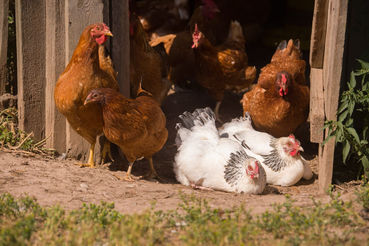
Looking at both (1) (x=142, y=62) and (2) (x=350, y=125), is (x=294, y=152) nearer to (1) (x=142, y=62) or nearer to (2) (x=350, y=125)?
(2) (x=350, y=125)

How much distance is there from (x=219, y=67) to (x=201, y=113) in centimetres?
147

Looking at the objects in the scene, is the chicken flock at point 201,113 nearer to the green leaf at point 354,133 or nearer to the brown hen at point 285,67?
the brown hen at point 285,67

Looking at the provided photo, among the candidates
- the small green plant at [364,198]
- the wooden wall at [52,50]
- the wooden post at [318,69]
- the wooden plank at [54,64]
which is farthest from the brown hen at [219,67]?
the small green plant at [364,198]

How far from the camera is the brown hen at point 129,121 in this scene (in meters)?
3.82

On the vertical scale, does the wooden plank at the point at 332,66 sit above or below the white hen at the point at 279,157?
above

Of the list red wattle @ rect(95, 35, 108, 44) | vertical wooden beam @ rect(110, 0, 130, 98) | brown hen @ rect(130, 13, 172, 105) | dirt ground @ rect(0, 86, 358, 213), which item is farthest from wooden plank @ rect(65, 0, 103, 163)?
dirt ground @ rect(0, 86, 358, 213)

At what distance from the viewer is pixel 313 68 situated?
462 cm

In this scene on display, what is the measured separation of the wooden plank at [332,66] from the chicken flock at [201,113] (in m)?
0.56

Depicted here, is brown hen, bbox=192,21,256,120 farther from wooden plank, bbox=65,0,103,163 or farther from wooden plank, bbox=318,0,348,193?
wooden plank, bbox=318,0,348,193

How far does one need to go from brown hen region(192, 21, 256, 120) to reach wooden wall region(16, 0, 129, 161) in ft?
5.61

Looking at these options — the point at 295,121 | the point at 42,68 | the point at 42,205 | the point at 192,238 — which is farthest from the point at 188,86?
the point at 192,238

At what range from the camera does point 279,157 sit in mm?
4559

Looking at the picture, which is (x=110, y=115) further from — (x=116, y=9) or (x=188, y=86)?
(x=188, y=86)

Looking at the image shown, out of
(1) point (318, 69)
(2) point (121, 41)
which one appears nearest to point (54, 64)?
(2) point (121, 41)
